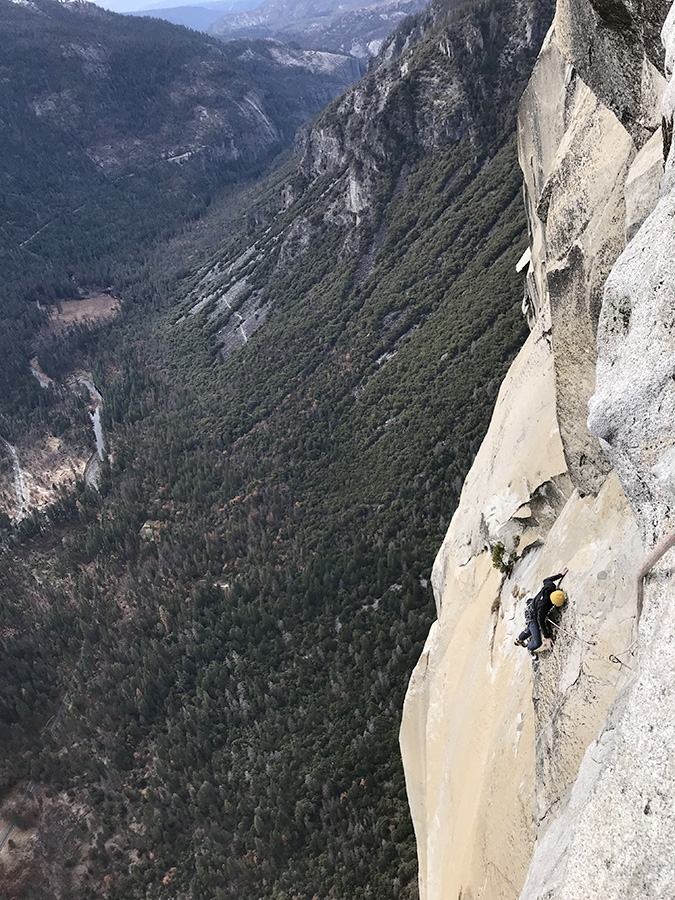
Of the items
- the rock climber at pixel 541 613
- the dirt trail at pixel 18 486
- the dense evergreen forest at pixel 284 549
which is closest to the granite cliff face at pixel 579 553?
the rock climber at pixel 541 613

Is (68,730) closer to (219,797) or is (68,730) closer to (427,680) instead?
(219,797)

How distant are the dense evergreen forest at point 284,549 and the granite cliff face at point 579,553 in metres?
26.1

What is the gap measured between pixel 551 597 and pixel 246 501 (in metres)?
66.7

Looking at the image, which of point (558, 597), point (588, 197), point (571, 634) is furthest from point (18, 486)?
point (571, 634)

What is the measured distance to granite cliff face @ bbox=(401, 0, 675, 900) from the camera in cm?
840

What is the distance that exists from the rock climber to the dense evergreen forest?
3304cm

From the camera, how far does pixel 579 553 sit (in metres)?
14.3

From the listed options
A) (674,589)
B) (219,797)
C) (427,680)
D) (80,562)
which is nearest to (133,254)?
(80,562)

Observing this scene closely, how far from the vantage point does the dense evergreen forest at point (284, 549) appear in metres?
47.8

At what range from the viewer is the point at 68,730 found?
5875 cm

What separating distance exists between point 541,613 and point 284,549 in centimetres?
5808

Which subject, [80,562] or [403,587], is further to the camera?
[80,562]

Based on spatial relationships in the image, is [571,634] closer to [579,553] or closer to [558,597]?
[558,597]

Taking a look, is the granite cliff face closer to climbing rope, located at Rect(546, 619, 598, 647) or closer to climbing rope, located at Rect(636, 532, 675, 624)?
climbing rope, located at Rect(546, 619, 598, 647)
